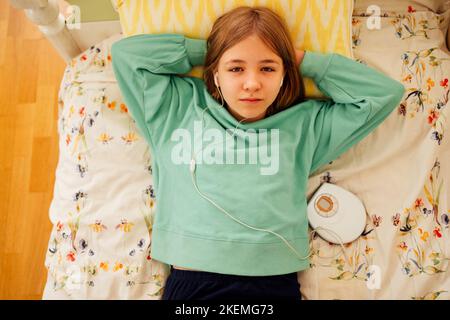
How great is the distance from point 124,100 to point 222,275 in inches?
21.5

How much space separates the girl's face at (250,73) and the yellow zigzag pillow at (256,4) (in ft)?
0.51

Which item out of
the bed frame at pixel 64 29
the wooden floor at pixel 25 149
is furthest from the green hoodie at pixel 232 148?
the wooden floor at pixel 25 149

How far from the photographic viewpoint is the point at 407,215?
1055 millimetres

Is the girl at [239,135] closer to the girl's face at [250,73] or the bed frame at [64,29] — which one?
the girl's face at [250,73]

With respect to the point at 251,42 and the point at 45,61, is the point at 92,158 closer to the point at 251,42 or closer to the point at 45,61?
the point at 251,42

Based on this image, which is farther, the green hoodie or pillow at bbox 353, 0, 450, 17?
pillow at bbox 353, 0, 450, 17

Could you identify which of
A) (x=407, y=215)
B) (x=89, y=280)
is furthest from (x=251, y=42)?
(x=89, y=280)

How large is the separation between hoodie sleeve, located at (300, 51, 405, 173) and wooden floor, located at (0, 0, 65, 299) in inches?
39.5

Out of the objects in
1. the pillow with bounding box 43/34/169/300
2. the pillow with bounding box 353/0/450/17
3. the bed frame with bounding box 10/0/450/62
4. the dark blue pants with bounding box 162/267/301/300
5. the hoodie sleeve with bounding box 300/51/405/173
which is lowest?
the dark blue pants with bounding box 162/267/301/300

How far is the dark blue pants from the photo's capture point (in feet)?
3.17

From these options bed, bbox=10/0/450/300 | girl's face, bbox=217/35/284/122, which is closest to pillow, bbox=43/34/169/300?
bed, bbox=10/0/450/300

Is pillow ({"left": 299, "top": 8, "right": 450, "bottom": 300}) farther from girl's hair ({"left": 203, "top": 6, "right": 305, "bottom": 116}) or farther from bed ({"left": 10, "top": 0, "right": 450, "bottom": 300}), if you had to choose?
girl's hair ({"left": 203, "top": 6, "right": 305, "bottom": 116})

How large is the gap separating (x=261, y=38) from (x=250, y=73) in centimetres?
9

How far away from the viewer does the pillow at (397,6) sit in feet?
4.08
